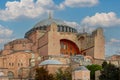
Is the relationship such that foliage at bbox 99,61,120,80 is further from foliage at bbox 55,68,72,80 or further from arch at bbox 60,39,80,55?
arch at bbox 60,39,80,55

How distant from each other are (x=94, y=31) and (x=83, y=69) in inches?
548

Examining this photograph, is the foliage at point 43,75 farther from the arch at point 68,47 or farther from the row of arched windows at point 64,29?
the row of arched windows at point 64,29

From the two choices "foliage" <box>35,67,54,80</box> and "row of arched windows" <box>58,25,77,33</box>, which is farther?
"row of arched windows" <box>58,25,77,33</box>

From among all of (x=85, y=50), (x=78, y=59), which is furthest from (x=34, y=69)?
(x=85, y=50)

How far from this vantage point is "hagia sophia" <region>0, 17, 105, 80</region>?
5072 centimetres

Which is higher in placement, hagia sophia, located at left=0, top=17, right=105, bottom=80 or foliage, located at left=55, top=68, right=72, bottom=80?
hagia sophia, located at left=0, top=17, right=105, bottom=80

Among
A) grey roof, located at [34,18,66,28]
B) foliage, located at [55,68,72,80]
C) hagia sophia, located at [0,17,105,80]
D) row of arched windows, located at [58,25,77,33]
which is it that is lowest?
foliage, located at [55,68,72,80]

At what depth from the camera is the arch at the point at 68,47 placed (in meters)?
57.0

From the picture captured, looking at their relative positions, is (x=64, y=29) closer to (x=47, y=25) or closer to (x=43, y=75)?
(x=47, y=25)

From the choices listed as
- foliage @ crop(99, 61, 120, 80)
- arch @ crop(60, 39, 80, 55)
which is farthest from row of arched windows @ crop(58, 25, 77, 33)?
foliage @ crop(99, 61, 120, 80)

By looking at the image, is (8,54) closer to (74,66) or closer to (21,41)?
(21,41)

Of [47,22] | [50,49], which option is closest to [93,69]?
[50,49]

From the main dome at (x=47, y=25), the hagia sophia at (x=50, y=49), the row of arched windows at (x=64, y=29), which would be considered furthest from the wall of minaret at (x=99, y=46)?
the main dome at (x=47, y=25)

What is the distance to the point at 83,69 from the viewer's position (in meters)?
42.5
